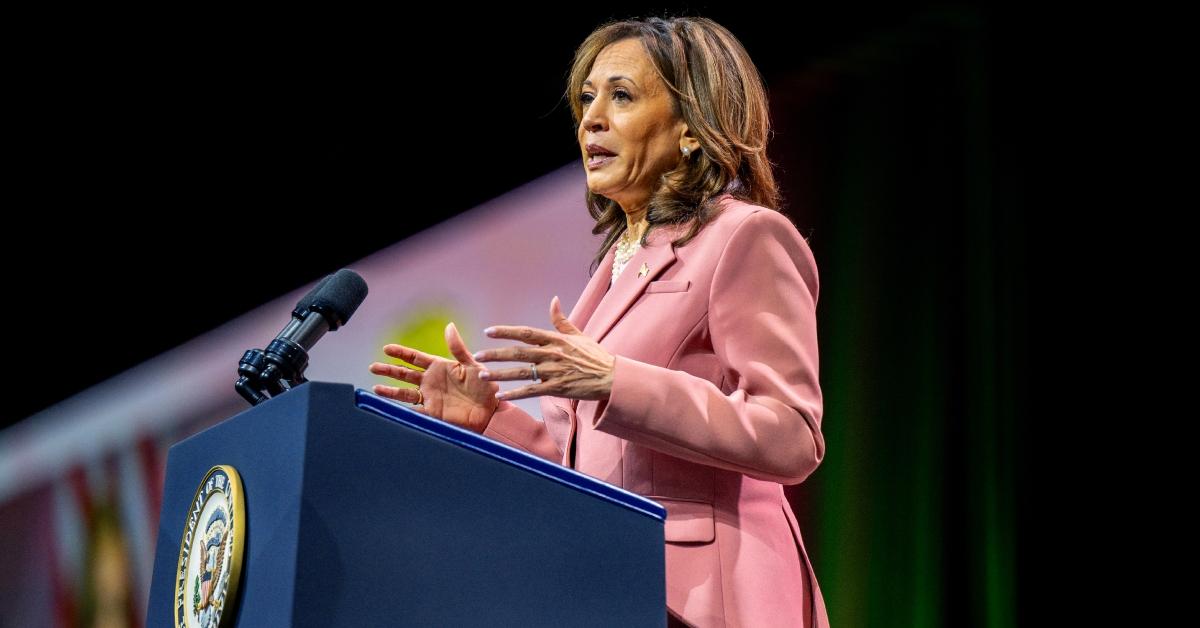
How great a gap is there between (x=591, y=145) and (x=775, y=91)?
4.93 feet

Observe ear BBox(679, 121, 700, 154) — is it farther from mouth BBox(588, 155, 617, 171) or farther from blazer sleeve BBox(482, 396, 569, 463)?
blazer sleeve BBox(482, 396, 569, 463)

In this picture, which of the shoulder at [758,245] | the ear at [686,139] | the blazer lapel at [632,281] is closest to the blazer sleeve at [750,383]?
the shoulder at [758,245]

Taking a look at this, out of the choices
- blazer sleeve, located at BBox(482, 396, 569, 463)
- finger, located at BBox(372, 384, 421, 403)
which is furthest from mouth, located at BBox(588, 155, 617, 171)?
finger, located at BBox(372, 384, 421, 403)

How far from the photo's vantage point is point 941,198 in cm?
302

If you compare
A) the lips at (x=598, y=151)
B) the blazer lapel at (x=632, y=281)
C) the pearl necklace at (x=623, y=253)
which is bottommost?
the blazer lapel at (x=632, y=281)

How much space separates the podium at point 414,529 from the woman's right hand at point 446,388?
43cm

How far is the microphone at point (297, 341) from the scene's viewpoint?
119cm

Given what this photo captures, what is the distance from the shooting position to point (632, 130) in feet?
5.67

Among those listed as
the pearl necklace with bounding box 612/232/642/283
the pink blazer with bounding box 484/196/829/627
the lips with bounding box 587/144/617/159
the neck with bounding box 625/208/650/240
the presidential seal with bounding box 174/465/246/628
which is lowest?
the presidential seal with bounding box 174/465/246/628

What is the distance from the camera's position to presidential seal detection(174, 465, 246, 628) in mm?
982

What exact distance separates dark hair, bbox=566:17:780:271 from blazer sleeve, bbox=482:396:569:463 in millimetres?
300

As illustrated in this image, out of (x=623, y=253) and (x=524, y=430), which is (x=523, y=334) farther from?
(x=623, y=253)

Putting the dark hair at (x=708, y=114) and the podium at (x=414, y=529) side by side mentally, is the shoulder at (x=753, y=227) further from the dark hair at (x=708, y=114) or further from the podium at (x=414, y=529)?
the podium at (x=414, y=529)

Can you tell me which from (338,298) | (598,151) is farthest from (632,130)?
(338,298)
